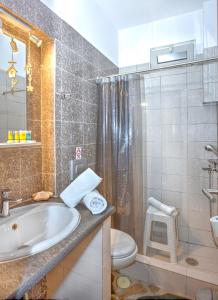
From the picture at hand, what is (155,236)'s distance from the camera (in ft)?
6.52

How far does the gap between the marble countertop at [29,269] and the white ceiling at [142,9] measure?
2082 millimetres

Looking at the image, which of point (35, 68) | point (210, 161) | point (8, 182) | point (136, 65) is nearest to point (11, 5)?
point (35, 68)

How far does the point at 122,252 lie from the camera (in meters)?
1.40

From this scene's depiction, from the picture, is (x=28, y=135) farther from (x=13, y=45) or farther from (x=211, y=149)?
(x=211, y=149)

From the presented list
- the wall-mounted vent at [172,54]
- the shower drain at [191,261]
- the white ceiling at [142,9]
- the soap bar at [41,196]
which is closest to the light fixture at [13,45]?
the soap bar at [41,196]

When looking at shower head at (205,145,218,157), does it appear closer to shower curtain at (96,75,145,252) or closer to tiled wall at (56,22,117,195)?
shower curtain at (96,75,145,252)

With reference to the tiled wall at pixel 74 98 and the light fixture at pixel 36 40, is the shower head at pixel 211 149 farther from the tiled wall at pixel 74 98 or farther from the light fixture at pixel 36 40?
the light fixture at pixel 36 40

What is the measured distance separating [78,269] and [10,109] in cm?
106

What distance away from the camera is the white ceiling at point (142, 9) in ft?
6.25

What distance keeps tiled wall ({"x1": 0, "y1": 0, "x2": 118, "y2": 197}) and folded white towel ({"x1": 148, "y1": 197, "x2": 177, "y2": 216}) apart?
0.69 meters

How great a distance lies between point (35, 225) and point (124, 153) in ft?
3.18

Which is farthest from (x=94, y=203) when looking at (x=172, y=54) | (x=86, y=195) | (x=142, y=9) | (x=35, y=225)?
(x=142, y=9)

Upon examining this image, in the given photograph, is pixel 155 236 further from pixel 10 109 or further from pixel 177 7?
pixel 177 7

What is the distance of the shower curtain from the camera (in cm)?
183
